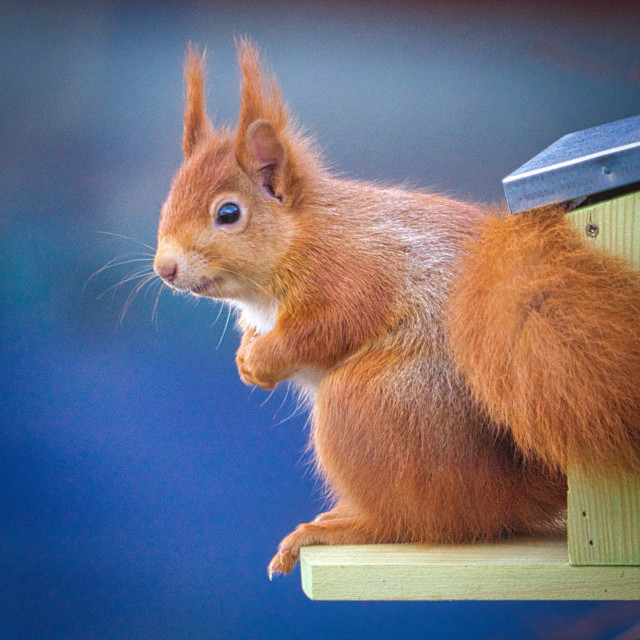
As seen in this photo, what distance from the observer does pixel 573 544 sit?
27.5 inches

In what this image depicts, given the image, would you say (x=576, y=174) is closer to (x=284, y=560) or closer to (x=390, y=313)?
(x=390, y=313)

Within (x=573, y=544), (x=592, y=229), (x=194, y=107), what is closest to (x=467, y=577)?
(x=573, y=544)

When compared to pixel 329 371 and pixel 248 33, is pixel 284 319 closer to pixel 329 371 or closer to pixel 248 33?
pixel 329 371

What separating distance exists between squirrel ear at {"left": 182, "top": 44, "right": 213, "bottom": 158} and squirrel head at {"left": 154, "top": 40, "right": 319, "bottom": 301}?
0.15 feet

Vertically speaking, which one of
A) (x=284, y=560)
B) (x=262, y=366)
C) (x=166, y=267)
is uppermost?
(x=166, y=267)

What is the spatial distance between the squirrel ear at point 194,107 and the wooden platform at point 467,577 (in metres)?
0.48

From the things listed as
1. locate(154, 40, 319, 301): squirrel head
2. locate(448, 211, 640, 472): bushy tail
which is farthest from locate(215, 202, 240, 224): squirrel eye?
locate(448, 211, 640, 472): bushy tail

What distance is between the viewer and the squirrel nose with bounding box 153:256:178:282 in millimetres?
803

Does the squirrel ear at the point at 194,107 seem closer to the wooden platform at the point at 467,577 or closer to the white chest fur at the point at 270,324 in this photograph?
the white chest fur at the point at 270,324

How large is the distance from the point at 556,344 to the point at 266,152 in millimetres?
368

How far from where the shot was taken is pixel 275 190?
84cm

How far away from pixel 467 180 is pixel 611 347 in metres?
0.85

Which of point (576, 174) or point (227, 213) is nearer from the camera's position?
point (576, 174)

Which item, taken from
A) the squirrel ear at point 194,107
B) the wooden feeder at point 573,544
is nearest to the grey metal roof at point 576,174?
the wooden feeder at point 573,544
